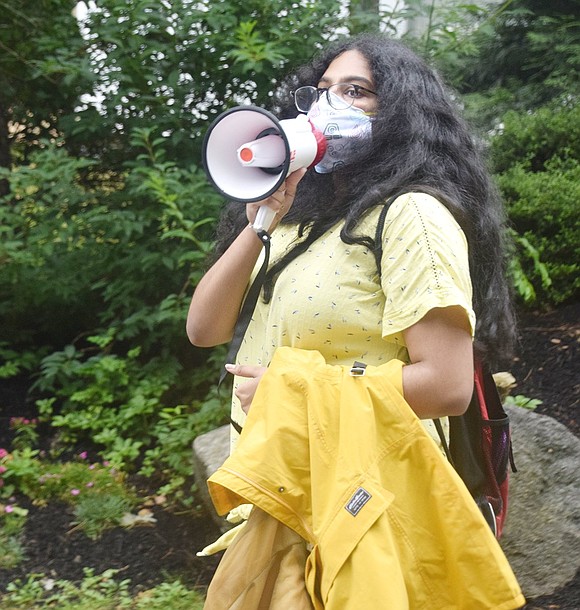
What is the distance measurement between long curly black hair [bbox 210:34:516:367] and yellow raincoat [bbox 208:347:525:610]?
0.39 metres

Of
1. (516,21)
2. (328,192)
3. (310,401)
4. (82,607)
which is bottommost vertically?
(82,607)

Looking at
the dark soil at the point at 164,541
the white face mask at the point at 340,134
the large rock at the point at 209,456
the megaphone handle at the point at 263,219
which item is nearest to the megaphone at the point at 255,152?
the megaphone handle at the point at 263,219

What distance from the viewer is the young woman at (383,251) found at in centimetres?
167

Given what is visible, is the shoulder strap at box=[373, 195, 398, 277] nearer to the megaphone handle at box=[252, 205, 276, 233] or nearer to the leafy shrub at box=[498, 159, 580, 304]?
the megaphone handle at box=[252, 205, 276, 233]

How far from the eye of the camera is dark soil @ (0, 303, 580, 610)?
3.72 meters

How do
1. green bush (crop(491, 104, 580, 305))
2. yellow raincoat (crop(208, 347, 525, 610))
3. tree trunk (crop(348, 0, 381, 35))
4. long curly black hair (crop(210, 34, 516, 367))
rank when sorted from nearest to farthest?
yellow raincoat (crop(208, 347, 525, 610)), long curly black hair (crop(210, 34, 516, 367)), tree trunk (crop(348, 0, 381, 35)), green bush (crop(491, 104, 580, 305))

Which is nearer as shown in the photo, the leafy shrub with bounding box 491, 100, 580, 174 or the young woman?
the young woman

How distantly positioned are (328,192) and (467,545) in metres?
0.95

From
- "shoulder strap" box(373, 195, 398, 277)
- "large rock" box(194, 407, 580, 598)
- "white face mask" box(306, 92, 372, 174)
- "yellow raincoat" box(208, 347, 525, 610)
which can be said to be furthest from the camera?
"large rock" box(194, 407, 580, 598)

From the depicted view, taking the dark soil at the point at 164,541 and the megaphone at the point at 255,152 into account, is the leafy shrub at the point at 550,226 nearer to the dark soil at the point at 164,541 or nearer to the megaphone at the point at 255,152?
the dark soil at the point at 164,541

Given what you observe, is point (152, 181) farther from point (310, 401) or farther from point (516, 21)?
point (516, 21)

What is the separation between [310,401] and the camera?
164 cm

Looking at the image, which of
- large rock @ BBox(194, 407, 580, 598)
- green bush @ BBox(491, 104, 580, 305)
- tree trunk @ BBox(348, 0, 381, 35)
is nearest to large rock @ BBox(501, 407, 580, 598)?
large rock @ BBox(194, 407, 580, 598)

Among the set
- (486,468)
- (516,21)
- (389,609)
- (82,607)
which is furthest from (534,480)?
(516,21)
